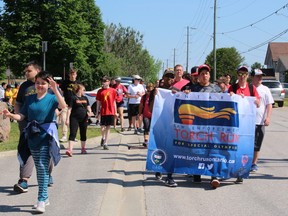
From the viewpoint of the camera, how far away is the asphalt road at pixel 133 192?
6508 millimetres

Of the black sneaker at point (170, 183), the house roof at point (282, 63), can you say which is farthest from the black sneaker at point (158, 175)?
the house roof at point (282, 63)

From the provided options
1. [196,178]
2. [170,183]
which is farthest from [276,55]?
[170,183]

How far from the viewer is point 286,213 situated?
641 centimetres

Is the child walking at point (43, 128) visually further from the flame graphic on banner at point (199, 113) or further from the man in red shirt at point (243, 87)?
the man in red shirt at point (243, 87)

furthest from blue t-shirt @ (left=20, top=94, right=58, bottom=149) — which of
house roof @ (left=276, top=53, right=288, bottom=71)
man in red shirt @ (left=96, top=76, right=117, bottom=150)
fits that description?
house roof @ (left=276, top=53, right=288, bottom=71)

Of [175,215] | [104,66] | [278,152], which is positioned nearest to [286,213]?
[175,215]

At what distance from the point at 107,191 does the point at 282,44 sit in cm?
11241

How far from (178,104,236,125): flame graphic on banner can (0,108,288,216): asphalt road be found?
3.67ft

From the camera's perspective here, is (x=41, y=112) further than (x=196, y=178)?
No

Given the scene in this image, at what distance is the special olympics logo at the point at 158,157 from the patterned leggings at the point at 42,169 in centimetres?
223

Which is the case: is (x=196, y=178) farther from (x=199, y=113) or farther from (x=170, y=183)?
(x=199, y=113)

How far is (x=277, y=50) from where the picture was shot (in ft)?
365

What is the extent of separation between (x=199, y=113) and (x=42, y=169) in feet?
9.51

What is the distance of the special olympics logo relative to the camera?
810 cm
